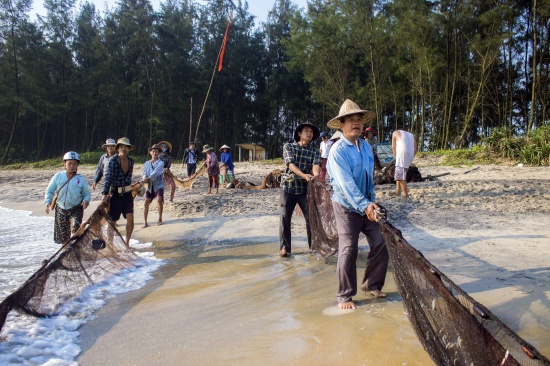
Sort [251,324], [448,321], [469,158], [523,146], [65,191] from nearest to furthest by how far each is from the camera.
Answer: [448,321] < [251,324] < [65,191] < [523,146] < [469,158]

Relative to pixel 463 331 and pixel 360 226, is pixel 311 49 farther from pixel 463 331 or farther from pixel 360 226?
pixel 463 331

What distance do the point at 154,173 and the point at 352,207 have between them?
5.31 meters

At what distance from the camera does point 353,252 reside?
3.25 meters

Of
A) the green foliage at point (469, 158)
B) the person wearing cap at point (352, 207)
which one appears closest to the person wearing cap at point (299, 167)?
the person wearing cap at point (352, 207)

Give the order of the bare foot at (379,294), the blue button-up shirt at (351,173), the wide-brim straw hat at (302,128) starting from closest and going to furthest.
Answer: the blue button-up shirt at (351,173)
the bare foot at (379,294)
the wide-brim straw hat at (302,128)

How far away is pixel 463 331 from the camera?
1780mm

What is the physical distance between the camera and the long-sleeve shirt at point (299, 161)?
492cm

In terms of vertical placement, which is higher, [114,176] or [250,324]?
[114,176]

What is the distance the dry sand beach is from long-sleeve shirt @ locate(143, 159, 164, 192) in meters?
0.97

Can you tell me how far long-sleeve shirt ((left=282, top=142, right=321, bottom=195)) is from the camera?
16.1 ft

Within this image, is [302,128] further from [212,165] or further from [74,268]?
[212,165]

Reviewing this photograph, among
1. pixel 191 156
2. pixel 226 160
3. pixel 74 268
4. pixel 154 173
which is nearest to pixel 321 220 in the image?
pixel 74 268

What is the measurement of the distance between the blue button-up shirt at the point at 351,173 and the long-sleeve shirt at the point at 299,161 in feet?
5.12

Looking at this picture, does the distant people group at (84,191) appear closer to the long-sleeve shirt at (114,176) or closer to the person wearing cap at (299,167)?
the long-sleeve shirt at (114,176)
